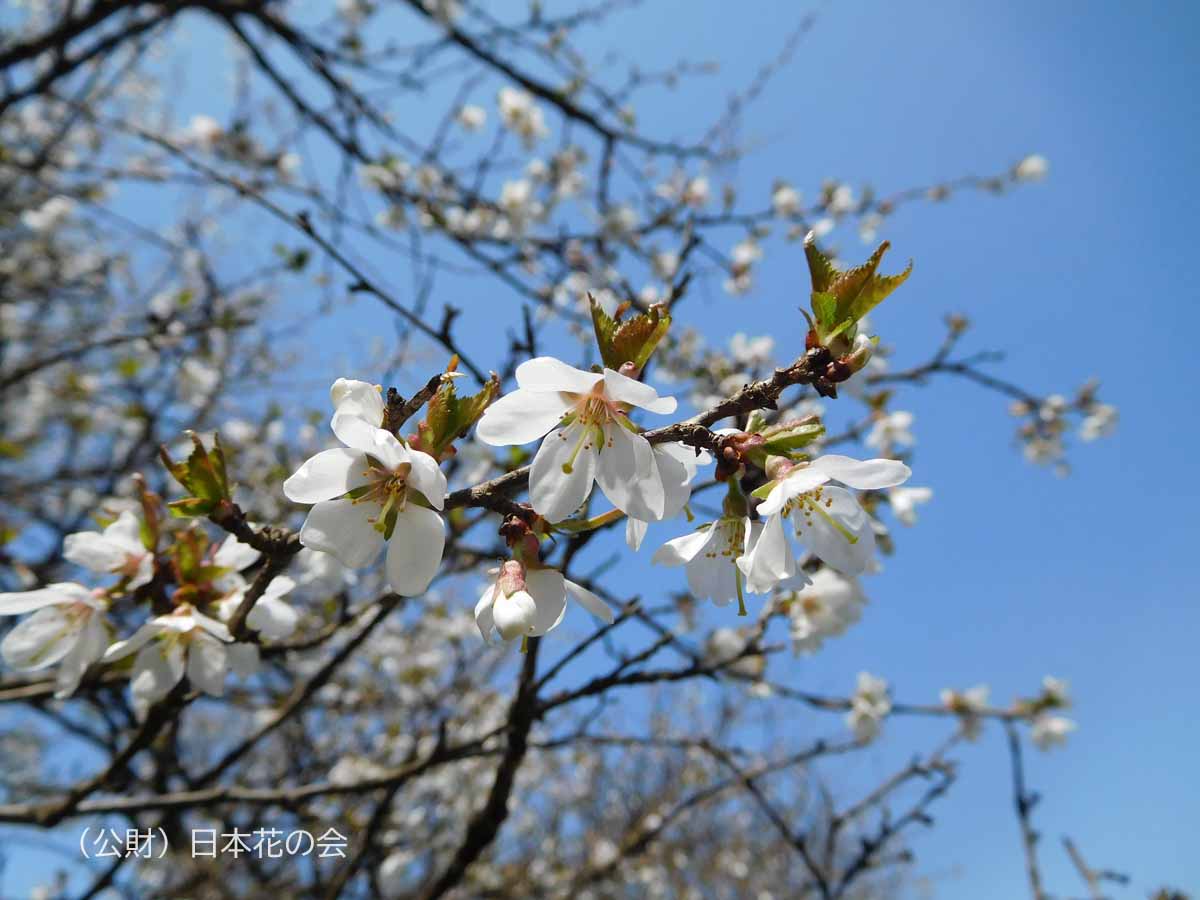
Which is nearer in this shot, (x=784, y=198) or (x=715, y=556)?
(x=715, y=556)

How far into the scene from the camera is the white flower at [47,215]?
6.09 metres

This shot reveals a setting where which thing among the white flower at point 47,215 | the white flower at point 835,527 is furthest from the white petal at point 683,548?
the white flower at point 47,215

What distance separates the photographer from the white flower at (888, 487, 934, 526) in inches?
100

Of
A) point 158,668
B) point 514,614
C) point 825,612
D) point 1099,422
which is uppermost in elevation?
point 1099,422

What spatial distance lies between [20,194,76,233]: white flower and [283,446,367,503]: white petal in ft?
22.7

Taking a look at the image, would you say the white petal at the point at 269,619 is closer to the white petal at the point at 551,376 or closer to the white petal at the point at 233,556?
the white petal at the point at 233,556

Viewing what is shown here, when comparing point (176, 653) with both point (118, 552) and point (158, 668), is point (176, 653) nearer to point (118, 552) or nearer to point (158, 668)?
point (158, 668)

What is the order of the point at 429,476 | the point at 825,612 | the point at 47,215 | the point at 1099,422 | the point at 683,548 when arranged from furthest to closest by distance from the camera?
the point at 47,215
the point at 1099,422
the point at 825,612
the point at 683,548
the point at 429,476

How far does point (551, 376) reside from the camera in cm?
86

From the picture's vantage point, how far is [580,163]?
5.73 meters

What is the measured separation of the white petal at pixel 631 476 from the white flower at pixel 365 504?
213mm

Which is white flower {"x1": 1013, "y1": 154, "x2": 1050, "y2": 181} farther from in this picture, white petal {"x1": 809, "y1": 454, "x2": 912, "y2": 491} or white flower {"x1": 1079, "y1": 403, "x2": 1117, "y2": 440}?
white petal {"x1": 809, "y1": 454, "x2": 912, "y2": 491}

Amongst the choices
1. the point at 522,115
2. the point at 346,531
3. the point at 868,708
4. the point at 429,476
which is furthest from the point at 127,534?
the point at 522,115

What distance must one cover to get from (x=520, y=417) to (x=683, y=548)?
294 mm
